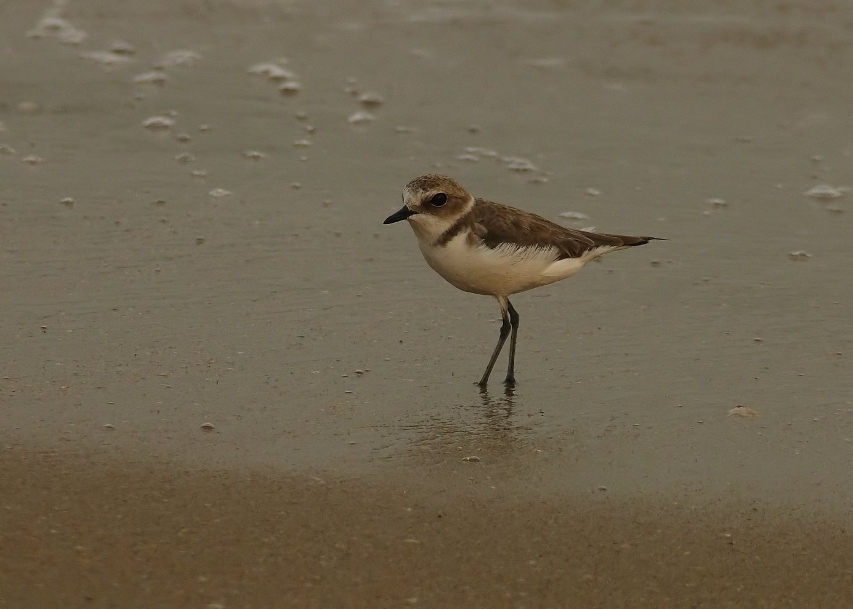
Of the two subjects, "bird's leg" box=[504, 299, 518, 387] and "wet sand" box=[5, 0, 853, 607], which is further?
"bird's leg" box=[504, 299, 518, 387]

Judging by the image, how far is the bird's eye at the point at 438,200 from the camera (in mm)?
5758

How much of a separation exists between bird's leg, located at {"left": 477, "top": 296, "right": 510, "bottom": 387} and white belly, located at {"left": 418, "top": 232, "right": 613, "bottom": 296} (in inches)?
2.2

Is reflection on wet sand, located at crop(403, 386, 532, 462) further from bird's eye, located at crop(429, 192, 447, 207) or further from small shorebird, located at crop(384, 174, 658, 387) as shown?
bird's eye, located at crop(429, 192, 447, 207)

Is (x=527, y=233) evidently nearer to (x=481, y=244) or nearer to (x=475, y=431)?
(x=481, y=244)

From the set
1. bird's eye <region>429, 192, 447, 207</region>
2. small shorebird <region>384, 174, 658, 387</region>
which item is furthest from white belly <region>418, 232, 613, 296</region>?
bird's eye <region>429, 192, 447, 207</region>

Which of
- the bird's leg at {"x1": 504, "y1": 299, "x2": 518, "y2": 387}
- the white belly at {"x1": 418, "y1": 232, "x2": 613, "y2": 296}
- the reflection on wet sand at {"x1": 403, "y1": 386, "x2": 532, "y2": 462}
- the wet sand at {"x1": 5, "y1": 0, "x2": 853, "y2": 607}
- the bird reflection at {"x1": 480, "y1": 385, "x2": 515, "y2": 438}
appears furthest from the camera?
the white belly at {"x1": 418, "y1": 232, "x2": 613, "y2": 296}

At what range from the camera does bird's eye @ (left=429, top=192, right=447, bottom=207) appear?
18.9 ft

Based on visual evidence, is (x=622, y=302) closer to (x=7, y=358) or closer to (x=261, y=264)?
(x=261, y=264)

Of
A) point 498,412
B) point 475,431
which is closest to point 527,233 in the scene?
point 498,412

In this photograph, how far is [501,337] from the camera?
5.90m

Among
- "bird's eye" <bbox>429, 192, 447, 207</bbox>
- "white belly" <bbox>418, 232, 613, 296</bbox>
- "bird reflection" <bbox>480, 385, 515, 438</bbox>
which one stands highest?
"bird's eye" <bbox>429, 192, 447, 207</bbox>

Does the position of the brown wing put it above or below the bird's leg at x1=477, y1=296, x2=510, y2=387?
above

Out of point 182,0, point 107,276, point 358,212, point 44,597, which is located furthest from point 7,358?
point 182,0

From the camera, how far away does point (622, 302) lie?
6457 mm
